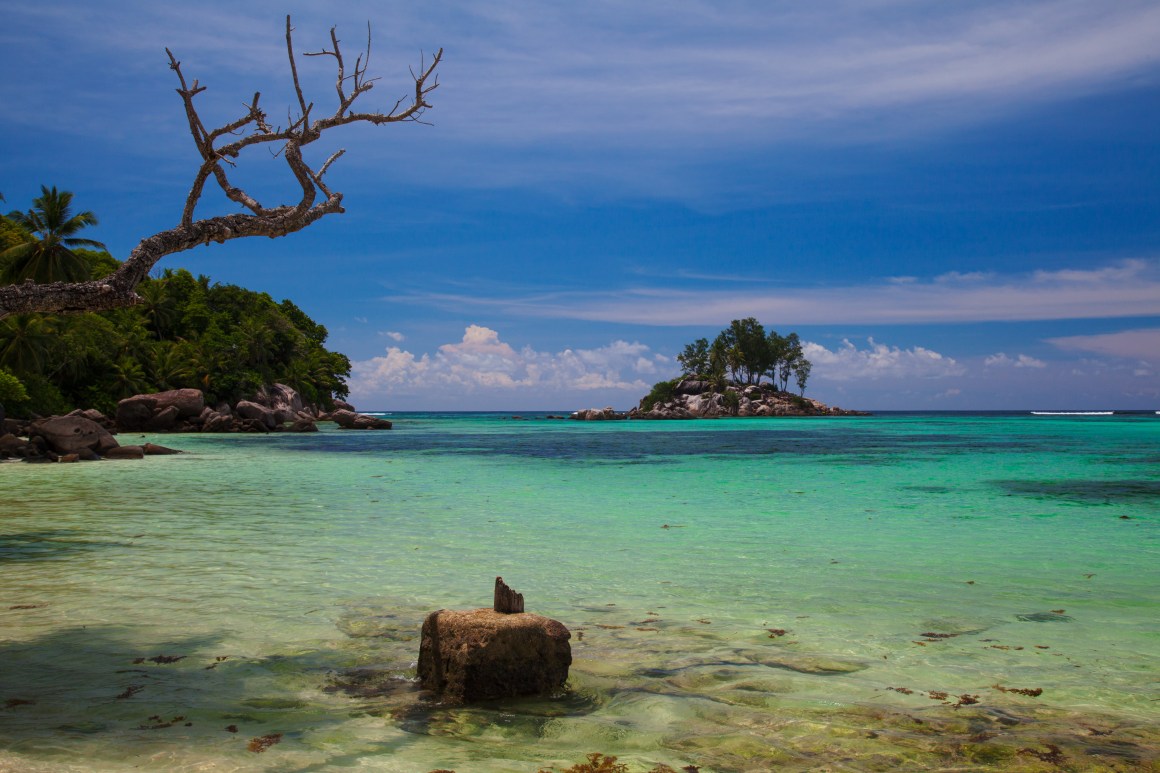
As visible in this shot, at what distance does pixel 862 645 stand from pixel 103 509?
1430 centimetres

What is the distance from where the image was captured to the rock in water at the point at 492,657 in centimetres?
490

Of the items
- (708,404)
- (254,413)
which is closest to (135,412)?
(254,413)

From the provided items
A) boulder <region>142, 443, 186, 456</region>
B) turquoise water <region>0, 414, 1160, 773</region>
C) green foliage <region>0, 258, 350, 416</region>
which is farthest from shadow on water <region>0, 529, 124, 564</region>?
green foliage <region>0, 258, 350, 416</region>

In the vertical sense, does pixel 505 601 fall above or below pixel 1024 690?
above

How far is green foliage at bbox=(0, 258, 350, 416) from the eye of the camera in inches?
1773

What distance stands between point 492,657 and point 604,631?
1.98m

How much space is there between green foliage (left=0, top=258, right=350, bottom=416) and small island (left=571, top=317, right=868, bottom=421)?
58.7m

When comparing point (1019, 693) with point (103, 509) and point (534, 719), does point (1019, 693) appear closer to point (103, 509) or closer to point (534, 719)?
point (534, 719)

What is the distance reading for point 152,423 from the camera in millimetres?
51969

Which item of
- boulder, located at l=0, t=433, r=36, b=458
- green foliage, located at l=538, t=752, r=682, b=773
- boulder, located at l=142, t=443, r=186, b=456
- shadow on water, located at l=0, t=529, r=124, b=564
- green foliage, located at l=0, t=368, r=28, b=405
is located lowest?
shadow on water, located at l=0, t=529, r=124, b=564

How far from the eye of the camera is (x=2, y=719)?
4.46m

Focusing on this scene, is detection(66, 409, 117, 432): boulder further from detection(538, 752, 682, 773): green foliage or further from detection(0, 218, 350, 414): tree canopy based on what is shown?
detection(538, 752, 682, 773): green foliage

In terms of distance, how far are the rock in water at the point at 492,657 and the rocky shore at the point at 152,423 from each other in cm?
2724

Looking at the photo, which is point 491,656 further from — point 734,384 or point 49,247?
point 734,384
